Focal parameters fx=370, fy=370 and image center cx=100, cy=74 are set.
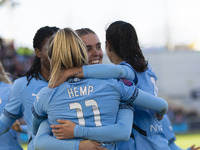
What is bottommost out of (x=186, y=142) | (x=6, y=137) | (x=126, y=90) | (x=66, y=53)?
(x=186, y=142)

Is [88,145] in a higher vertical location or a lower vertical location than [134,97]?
lower

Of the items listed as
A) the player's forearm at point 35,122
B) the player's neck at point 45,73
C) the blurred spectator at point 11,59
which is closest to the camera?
the player's forearm at point 35,122

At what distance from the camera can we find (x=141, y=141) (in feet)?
9.12

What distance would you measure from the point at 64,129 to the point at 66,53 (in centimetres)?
49

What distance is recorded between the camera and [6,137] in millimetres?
3732

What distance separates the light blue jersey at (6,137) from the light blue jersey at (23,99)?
549mm

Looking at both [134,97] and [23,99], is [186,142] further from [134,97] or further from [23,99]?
[134,97]

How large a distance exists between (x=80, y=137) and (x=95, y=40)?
1039 millimetres

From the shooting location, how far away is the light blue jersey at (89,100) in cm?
238

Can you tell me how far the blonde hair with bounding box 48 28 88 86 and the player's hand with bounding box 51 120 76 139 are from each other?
0.27 meters

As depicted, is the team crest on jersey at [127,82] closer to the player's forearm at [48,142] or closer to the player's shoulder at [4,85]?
the player's forearm at [48,142]

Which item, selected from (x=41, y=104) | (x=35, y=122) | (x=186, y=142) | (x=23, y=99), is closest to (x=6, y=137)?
(x=23, y=99)

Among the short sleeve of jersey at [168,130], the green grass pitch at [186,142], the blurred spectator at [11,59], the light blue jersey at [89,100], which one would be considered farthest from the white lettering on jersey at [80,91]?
the blurred spectator at [11,59]

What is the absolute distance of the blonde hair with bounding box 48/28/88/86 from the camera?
7.70 ft
